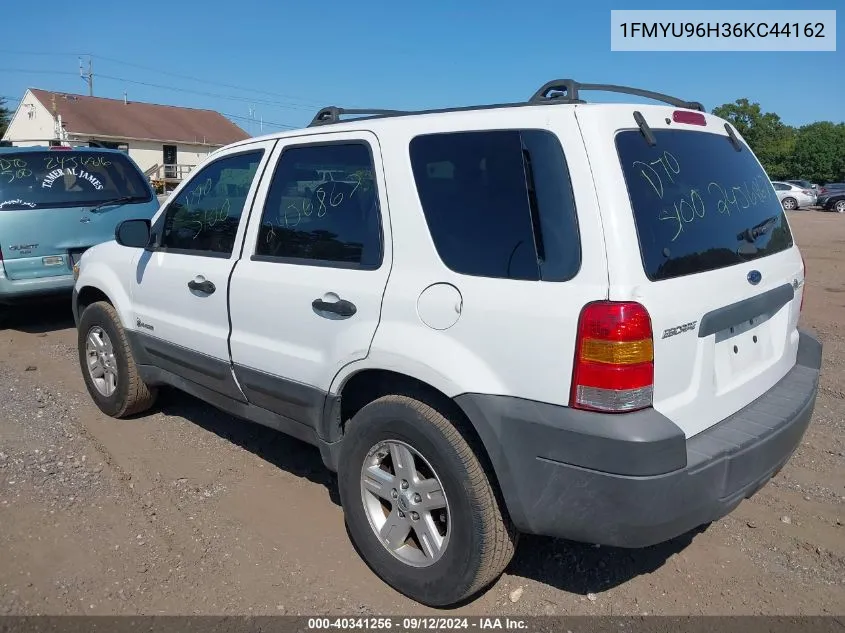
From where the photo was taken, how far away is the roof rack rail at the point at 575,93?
2.61 m

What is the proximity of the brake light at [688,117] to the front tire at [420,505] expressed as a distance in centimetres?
149

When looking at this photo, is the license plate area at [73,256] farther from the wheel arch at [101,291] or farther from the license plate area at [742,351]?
the license plate area at [742,351]

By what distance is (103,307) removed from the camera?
471cm

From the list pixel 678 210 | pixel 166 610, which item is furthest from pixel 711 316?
pixel 166 610

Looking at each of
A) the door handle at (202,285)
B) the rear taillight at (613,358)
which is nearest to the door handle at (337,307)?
the door handle at (202,285)

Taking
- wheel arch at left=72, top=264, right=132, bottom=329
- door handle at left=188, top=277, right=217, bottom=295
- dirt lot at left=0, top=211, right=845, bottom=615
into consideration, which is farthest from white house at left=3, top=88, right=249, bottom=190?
door handle at left=188, top=277, right=217, bottom=295

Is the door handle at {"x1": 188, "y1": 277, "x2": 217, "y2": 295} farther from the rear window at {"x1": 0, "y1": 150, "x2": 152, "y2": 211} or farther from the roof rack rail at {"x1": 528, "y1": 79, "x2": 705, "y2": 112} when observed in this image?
the rear window at {"x1": 0, "y1": 150, "x2": 152, "y2": 211}

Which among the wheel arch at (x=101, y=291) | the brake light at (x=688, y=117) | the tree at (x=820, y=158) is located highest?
the tree at (x=820, y=158)

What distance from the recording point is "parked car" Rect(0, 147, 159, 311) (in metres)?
6.96

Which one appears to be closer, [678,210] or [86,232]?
[678,210]

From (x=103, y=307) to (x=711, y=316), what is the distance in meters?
3.87

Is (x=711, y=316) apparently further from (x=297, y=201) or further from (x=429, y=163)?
(x=297, y=201)

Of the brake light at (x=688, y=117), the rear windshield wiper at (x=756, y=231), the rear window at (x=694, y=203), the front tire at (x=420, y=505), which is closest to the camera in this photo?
the rear window at (x=694, y=203)

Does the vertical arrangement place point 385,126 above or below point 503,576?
above
